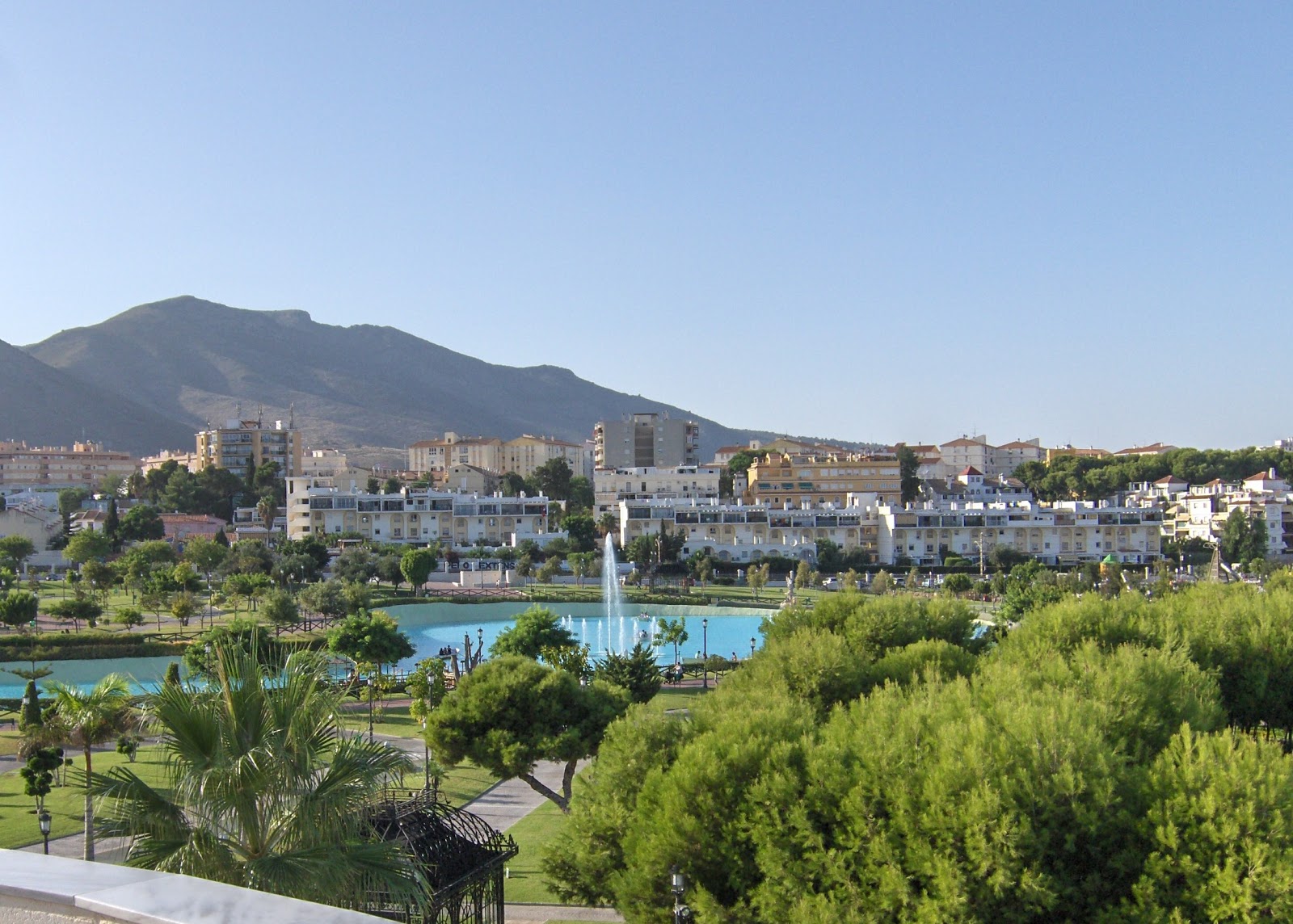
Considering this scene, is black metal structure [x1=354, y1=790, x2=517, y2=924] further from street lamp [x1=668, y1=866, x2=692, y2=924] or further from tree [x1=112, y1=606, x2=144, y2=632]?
tree [x1=112, y1=606, x2=144, y2=632]

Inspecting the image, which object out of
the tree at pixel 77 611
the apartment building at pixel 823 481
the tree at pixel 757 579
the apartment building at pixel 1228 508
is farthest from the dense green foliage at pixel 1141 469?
the tree at pixel 77 611

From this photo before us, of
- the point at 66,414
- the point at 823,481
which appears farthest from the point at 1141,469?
the point at 66,414

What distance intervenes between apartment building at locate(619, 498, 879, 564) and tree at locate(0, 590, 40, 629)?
37479mm

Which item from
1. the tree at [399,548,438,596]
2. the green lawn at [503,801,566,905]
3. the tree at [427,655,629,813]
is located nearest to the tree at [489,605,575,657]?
the green lawn at [503,801,566,905]

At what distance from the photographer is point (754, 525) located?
6800 centimetres

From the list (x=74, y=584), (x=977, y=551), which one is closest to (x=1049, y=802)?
(x=74, y=584)

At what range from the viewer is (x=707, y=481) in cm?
8325

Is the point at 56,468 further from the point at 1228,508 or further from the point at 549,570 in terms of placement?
the point at 1228,508

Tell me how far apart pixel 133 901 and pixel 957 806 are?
6438 mm

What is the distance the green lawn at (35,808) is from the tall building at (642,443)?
81.0 metres

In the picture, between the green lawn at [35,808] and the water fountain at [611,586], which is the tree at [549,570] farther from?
the green lawn at [35,808]

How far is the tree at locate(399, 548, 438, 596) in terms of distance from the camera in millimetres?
49438

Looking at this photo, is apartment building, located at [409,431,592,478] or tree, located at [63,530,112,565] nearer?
tree, located at [63,530,112,565]

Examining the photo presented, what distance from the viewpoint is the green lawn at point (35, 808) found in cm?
1441
